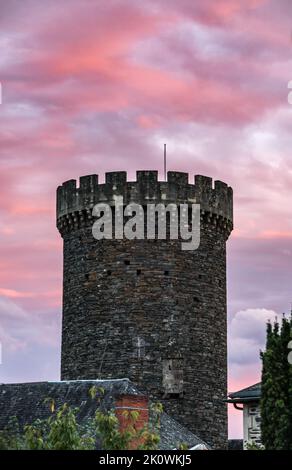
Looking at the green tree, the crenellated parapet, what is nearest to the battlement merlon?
the crenellated parapet

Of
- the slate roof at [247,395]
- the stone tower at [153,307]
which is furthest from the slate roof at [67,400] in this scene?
the stone tower at [153,307]

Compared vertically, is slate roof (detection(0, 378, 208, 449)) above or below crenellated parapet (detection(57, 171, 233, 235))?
below

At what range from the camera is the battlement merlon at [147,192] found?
58.8 meters

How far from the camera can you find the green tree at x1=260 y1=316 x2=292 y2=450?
41500mm

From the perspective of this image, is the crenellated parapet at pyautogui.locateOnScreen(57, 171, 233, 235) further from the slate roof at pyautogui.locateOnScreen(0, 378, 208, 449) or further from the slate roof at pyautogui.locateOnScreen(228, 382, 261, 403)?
the slate roof at pyautogui.locateOnScreen(0, 378, 208, 449)

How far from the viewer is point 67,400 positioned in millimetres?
47312

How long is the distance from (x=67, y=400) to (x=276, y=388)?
29.1ft

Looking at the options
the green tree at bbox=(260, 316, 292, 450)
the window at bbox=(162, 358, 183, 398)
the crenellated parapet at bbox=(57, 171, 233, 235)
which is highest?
the crenellated parapet at bbox=(57, 171, 233, 235)

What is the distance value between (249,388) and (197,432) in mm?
6347

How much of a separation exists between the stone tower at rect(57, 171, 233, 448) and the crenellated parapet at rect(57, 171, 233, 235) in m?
0.05

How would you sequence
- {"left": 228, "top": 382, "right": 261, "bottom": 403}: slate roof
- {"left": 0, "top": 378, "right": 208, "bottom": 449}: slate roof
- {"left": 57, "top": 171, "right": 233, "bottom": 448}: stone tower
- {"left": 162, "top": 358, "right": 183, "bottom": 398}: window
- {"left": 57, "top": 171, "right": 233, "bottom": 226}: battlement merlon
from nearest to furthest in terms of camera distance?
{"left": 0, "top": 378, "right": 208, "bottom": 449}: slate roof, {"left": 228, "top": 382, "right": 261, "bottom": 403}: slate roof, {"left": 162, "top": 358, "right": 183, "bottom": 398}: window, {"left": 57, "top": 171, "right": 233, "bottom": 448}: stone tower, {"left": 57, "top": 171, "right": 233, "bottom": 226}: battlement merlon

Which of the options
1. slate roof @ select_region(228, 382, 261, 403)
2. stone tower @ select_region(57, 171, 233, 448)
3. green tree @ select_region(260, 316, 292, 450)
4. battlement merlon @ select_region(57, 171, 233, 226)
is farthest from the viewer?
battlement merlon @ select_region(57, 171, 233, 226)

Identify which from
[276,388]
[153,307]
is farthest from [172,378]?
[276,388]
